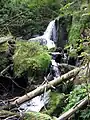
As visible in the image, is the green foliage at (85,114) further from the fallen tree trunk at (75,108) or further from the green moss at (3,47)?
the green moss at (3,47)

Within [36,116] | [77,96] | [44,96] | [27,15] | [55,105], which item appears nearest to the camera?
[36,116]

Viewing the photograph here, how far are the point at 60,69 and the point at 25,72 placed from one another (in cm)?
87

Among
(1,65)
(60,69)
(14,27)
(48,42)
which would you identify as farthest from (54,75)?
(14,27)

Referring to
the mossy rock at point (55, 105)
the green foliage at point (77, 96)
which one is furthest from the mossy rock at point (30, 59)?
the green foliage at point (77, 96)

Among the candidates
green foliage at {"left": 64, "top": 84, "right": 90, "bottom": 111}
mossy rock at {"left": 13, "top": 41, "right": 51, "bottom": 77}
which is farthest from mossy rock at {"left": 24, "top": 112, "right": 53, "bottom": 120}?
mossy rock at {"left": 13, "top": 41, "right": 51, "bottom": 77}

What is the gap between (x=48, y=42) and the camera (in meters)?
9.63

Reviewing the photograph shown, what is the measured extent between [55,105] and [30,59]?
7.15 feet

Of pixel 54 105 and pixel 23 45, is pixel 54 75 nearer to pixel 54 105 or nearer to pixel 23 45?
A: pixel 23 45

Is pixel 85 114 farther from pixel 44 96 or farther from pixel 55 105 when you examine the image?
pixel 44 96

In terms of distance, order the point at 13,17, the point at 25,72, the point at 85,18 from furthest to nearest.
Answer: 1. the point at 13,17
2. the point at 25,72
3. the point at 85,18

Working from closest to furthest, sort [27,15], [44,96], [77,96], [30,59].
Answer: [77,96] → [44,96] → [30,59] → [27,15]

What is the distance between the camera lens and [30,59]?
23.5 feet

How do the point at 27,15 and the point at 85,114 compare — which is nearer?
the point at 85,114

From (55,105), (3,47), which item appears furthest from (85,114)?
(3,47)
